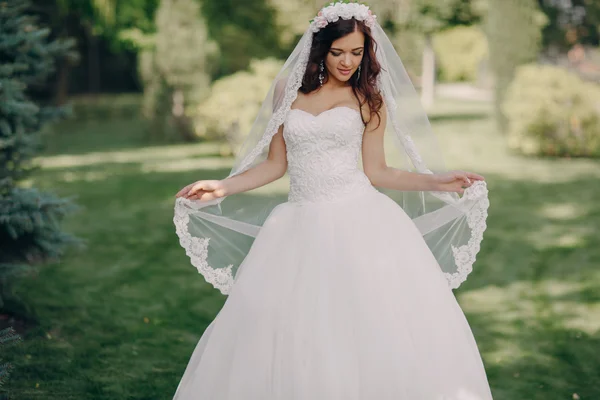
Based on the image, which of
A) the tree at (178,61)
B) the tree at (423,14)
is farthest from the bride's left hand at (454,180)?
the tree at (423,14)

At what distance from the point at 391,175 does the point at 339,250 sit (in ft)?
1.90

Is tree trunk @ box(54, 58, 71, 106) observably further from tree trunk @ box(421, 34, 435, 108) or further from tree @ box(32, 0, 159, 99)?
tree trunk @ box(421, 34, 435, 108)

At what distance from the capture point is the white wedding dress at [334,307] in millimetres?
3170

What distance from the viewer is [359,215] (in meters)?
3.51

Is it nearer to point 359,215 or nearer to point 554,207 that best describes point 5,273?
point 359,215

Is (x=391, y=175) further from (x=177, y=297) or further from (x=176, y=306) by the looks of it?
(x=177, y=297)

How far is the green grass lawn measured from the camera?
4773 mm

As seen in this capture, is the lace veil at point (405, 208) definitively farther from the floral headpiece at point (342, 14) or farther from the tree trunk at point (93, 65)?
the tree trunk at point (93, 65)

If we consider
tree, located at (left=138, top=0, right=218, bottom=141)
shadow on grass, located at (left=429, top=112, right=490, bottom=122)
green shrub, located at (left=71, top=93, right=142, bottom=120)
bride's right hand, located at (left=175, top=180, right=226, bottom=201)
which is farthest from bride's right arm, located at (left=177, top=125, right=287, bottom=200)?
green shrub, located at (left=71, top=93, right=142, bottom=120)

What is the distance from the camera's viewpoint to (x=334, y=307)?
3.28 metres

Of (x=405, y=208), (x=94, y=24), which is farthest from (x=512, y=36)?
(x=405, y=208)

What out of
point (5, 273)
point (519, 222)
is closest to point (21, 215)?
point (5, 273)

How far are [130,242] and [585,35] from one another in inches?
1116

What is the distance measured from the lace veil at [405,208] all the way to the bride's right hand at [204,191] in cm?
5
